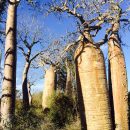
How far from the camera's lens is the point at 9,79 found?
9.60 metres

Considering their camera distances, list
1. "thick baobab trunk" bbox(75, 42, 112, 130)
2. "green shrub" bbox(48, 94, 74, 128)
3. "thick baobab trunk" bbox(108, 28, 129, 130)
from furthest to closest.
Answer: "green shrub" bbox(48, 94, 74, 128), "thick baobab trunk" bbox(108, 28, 129, 130), "thick baobab trunk" bbox(75, 42, 112, 130)

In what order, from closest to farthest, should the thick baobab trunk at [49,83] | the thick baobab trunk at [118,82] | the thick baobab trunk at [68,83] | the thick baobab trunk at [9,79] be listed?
the thick baobab trunk at [9,79]
the thick baobab trunk at [118,82]
the thick baobab trunk at [68,83]
the thick baobab trunk at [49,83]

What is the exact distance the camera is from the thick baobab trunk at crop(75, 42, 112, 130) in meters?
11.5

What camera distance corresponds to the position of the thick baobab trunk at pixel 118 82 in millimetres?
12031

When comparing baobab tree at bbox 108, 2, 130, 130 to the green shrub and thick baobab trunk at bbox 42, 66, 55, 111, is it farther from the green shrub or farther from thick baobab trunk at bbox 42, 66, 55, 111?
thick baobab trunk at bbox 42, 66, 55, 111

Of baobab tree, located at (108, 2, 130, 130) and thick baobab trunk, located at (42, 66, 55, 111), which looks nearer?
baobab tree, located at (108, 2, 130, 130)

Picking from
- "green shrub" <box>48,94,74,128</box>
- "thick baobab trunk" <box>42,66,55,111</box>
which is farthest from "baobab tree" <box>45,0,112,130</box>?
"thick baobab trunk" <box>42,66,55,111</box>

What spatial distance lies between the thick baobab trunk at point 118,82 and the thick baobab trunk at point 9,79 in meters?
3.67

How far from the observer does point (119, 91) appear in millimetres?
12305

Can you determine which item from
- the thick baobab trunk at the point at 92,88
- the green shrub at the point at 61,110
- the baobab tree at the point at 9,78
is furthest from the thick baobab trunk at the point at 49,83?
the baobab tree at the point at 9,78

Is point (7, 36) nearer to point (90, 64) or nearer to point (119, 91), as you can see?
point (90, 64)

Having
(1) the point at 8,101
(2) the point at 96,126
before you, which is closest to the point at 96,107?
(2) the point at 96,126

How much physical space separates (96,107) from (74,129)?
7.76 feet

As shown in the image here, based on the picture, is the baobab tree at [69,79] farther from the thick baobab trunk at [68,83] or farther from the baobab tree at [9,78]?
the baobab tree at [9,78]
